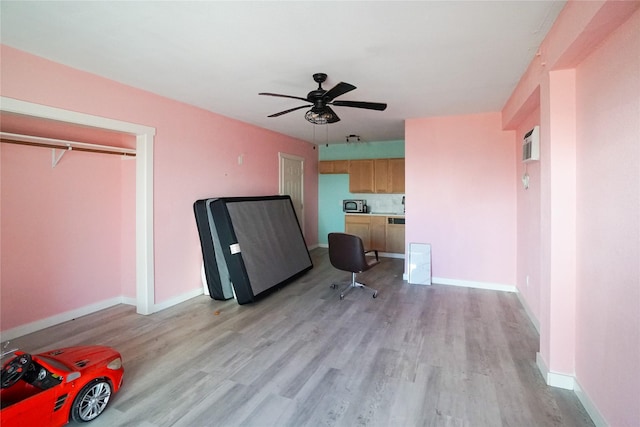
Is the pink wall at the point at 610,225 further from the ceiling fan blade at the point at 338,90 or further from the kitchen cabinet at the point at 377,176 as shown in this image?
the kitchen cabinet at the point at 377,176

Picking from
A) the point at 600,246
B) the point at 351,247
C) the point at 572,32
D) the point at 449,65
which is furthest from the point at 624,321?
the point at 351,247

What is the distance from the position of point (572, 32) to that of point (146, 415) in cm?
343

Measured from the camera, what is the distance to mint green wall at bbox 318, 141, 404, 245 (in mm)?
6980

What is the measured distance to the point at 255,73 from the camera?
2.87 metres

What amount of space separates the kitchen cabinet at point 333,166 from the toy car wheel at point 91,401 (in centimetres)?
583

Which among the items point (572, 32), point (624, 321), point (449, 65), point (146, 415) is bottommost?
point (146, 415)

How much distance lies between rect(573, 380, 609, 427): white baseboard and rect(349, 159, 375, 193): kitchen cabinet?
16.4 ft

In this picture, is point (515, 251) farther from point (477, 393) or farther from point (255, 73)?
point (255, 73)

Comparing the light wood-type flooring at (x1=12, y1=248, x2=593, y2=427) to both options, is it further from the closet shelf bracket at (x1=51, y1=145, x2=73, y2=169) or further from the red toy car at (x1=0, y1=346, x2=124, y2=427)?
the closet shelf bracket at (x1=51, y1=145, x2=73, y2=169)

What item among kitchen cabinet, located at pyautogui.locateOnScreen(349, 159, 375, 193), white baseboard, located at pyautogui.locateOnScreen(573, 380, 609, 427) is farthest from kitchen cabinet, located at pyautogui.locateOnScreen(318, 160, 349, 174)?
white baseboard, located at pyautogui.locateOnScreen(573, 380, 609, 427)

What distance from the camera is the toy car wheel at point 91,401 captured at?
1776mm

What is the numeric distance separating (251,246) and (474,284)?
3.27m

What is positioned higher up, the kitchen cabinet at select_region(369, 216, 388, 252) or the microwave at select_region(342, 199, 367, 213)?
the microwave at select_region(342, 199, 367, 213)

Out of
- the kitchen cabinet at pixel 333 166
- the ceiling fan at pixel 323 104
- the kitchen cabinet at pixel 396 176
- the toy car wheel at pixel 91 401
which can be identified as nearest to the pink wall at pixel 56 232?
the toy car wheel at pixel 91 401
